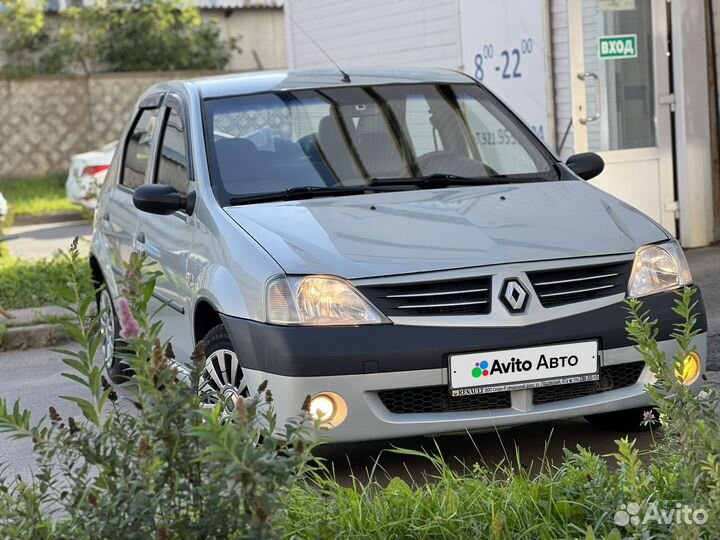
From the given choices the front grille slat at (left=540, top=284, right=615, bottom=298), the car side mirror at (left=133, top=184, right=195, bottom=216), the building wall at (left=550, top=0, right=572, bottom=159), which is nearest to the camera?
the front grille slat at (left=540, top=284, right=615, bottom=298)

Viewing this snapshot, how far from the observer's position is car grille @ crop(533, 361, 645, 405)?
A: 5.01 m

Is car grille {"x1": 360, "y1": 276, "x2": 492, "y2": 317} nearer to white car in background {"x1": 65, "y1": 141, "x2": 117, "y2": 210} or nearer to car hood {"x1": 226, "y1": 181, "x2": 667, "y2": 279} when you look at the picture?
car hood {"x1": 226, "y1": 181, "x2": 667, "y2": 279}

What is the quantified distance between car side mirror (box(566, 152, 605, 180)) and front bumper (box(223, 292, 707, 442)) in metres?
1.34

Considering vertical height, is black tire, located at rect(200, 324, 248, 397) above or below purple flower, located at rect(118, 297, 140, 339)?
below

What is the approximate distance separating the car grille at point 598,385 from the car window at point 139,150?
2.72 m

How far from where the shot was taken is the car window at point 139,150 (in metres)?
6.98

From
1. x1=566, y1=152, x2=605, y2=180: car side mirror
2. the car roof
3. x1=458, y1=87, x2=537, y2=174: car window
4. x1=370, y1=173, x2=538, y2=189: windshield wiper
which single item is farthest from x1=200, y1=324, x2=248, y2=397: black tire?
x1=566, y1=152, x2=605, y2=180: car side mirror

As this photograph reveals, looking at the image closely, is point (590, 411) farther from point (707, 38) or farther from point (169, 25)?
point (169, 25)

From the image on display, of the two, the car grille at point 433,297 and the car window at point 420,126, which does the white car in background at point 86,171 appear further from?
the car grille at point 433,297

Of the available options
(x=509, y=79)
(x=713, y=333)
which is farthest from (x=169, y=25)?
(x=713, y=333)

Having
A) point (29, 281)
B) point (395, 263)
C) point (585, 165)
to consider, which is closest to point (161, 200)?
point (395, 263)

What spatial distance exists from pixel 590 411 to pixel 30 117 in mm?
22253

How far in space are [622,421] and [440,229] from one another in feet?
3.73

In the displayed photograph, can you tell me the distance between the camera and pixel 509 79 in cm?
1162
